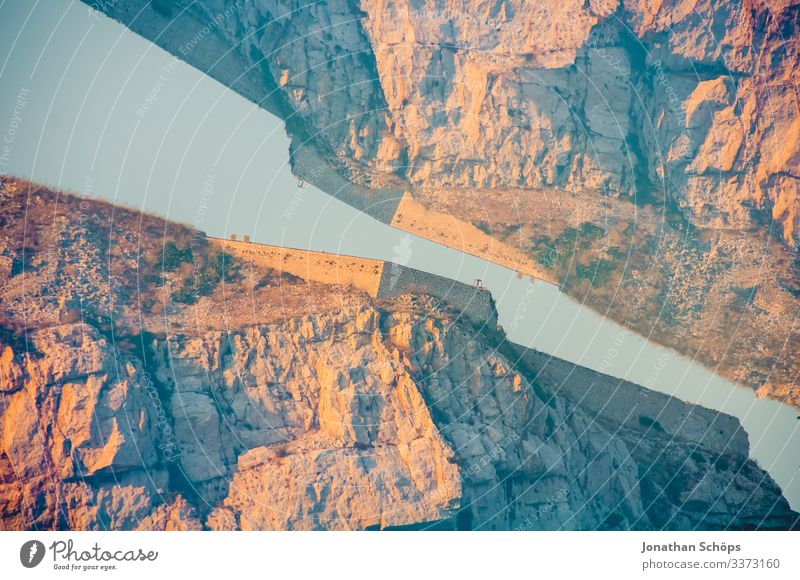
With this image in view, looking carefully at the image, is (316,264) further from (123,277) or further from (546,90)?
(546,90)

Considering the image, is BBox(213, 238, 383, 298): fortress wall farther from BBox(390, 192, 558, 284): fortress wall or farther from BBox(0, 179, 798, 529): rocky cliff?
BBox(390, 192, 558, 284): fortress wall

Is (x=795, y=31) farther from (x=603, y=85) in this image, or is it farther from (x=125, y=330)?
(x=125, y=330)

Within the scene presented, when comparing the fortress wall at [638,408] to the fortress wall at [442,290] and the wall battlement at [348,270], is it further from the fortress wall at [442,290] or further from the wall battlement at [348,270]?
the wall battlement at [348,270]

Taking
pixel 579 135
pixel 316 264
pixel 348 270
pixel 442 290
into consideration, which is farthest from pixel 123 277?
pixel 579 135
